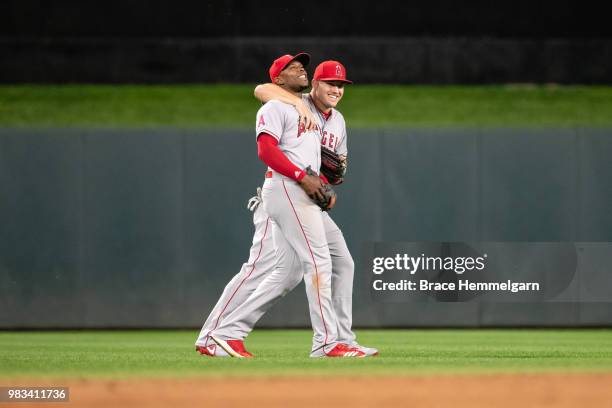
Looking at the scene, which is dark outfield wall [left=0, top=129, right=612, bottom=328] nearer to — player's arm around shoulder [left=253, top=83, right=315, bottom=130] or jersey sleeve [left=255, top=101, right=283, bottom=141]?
player's arm around shoulder [left=253, top=83, right=315, bottom=130]

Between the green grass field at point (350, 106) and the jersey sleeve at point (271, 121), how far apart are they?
397cm

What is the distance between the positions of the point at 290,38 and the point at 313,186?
753 cm

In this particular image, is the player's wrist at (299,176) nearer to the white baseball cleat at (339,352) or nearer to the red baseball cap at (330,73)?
the red baseball cap at (330,73)

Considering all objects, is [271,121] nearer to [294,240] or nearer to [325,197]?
[325,197]

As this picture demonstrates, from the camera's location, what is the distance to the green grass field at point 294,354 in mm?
5574

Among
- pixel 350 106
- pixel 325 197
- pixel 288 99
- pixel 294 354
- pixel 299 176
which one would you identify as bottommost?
pixel 294 354

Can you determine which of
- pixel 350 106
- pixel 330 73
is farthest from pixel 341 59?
pixel 330 73

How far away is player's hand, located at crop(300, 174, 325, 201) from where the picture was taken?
242 inches

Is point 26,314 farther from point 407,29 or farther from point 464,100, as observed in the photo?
point 407,29

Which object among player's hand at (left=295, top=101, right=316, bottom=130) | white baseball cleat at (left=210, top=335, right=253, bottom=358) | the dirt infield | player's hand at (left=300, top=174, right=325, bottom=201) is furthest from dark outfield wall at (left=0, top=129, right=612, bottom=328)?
the dirt infield

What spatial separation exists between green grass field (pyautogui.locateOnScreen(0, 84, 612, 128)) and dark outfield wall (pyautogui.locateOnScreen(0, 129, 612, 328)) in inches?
10.8

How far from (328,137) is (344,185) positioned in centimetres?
333

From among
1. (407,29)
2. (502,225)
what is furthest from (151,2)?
(502,225)

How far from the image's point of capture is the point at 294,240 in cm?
624
